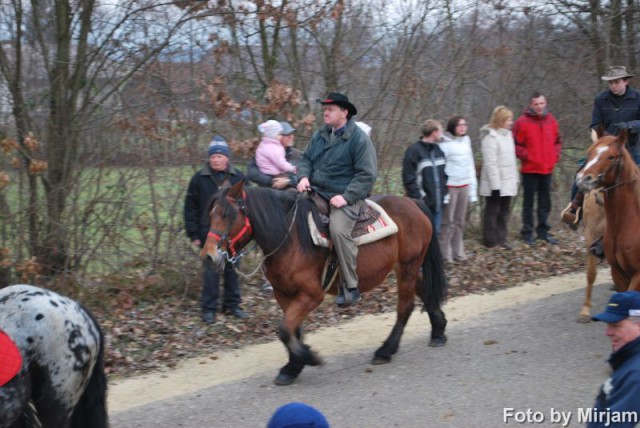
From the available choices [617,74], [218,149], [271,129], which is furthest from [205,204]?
[617,74]

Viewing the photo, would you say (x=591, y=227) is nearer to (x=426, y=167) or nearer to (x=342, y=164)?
(x=426, y=167)

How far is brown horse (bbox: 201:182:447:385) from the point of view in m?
6.41

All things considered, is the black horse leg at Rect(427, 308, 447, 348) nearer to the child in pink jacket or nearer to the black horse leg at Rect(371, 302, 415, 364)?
the black horse leg at Rect(371, 302, 415, 364)

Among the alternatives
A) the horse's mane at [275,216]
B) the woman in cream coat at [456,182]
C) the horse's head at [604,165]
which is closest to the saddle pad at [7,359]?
the horse's mane at [275,216]

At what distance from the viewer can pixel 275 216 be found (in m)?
6.67

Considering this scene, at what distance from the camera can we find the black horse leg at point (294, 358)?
6508 millimetres

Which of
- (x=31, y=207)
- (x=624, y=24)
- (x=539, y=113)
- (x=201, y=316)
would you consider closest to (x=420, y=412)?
(x=201, y=316)

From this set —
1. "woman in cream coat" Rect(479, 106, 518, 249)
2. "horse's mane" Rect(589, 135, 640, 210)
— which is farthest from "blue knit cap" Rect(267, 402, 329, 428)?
"woman in cream coat" Rect(479, 106, 518, 249)

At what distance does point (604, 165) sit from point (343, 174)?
2600 mm

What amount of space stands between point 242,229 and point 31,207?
3558 mm

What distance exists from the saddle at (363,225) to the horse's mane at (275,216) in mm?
84

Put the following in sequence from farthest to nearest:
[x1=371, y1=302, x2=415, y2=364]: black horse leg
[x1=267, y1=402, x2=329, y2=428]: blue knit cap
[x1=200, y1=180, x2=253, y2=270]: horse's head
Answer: [x1=371, y1=302, x2=415, y2=364]: black horse leg < [x1=200, y1=180, x2=253, y2=270]: horse's head < [x1=267, y1=402, x2=329, y2=428]: blue knit cap

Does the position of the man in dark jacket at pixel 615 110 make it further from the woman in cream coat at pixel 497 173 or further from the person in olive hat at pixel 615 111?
the woman in cream coat at pixel 497 173

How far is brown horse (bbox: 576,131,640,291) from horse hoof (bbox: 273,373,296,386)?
11.2 feet
